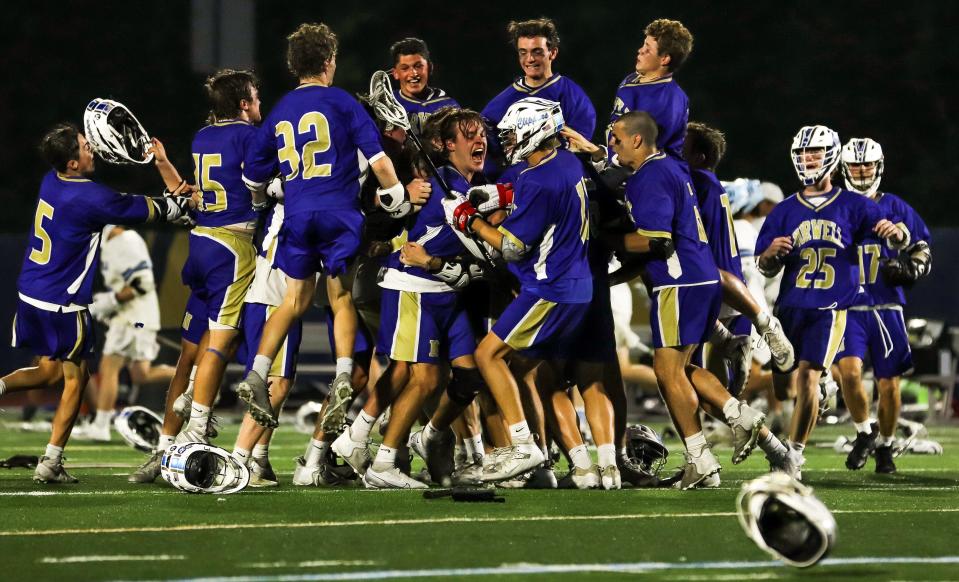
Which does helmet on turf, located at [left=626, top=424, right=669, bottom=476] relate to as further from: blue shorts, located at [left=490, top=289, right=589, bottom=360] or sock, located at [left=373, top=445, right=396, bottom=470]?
sock, located at [left=373, top=445, right=396, bottom=470]

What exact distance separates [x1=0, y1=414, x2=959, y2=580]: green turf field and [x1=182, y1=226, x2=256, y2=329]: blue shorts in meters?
0.99

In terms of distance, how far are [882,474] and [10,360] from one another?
1007 centimetres

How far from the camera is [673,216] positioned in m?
8.36

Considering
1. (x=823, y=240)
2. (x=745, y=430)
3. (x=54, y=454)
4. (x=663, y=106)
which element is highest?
(x=663, y=106)

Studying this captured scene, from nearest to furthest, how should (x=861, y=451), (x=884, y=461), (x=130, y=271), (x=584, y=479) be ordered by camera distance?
(x=584, y=479)
(x=884, y=461)
(x=861, y=451)
(x=130, y=271)

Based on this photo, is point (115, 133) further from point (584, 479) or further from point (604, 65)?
point (604, 65)

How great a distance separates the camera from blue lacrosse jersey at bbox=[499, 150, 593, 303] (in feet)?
26.0

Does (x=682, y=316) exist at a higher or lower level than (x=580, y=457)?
higher

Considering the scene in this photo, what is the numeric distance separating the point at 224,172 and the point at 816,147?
3.54 metres

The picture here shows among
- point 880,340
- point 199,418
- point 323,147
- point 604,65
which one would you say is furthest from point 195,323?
point 604,65

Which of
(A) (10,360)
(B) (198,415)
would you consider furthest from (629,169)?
(A) (10,360)

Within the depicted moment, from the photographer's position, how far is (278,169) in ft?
28.7

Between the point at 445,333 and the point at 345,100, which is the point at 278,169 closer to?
the point at 345,100

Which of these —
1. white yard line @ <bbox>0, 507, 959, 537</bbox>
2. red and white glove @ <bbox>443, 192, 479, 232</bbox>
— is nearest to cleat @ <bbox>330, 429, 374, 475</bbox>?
red and white glove @ <bbox>443, 192, 479, 232</bbox>
